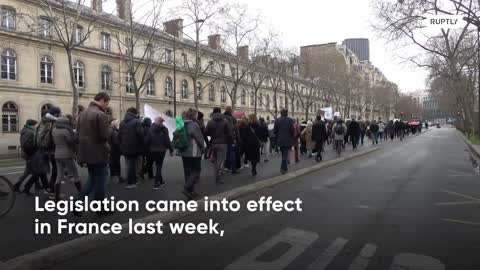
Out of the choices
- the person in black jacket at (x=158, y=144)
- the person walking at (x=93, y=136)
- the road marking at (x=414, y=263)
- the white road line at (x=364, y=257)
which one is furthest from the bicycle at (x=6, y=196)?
the road marking at (x=414, y=263)

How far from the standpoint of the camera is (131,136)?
9117mm

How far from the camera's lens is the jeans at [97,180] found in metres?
6.11

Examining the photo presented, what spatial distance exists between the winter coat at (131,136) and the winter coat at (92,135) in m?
3.07

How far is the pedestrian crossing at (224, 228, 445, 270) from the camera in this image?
14.4 ft

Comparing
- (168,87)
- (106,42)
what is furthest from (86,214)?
(168,87)

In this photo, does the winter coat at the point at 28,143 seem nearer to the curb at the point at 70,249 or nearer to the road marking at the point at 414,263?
the curb at the point at 70,249

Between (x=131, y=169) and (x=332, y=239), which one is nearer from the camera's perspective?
(x=332, y=239)

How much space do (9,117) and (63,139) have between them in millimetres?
30066

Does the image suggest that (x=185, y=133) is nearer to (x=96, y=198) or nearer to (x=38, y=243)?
(x=96, y=198)

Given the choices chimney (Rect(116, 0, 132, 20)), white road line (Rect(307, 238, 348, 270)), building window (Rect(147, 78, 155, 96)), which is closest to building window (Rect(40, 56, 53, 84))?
chimney (Rect(116, 0, 132, 20))

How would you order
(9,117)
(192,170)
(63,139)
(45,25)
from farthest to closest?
(9,117), (45,25), (192,170), (63,139)

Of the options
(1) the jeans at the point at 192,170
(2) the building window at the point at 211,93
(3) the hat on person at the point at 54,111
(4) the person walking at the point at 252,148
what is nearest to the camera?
(3) the hat on person at the point at 54,111

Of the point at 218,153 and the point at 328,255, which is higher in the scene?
the point at 218,153

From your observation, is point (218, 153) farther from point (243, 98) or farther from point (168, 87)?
point (243, 98)
